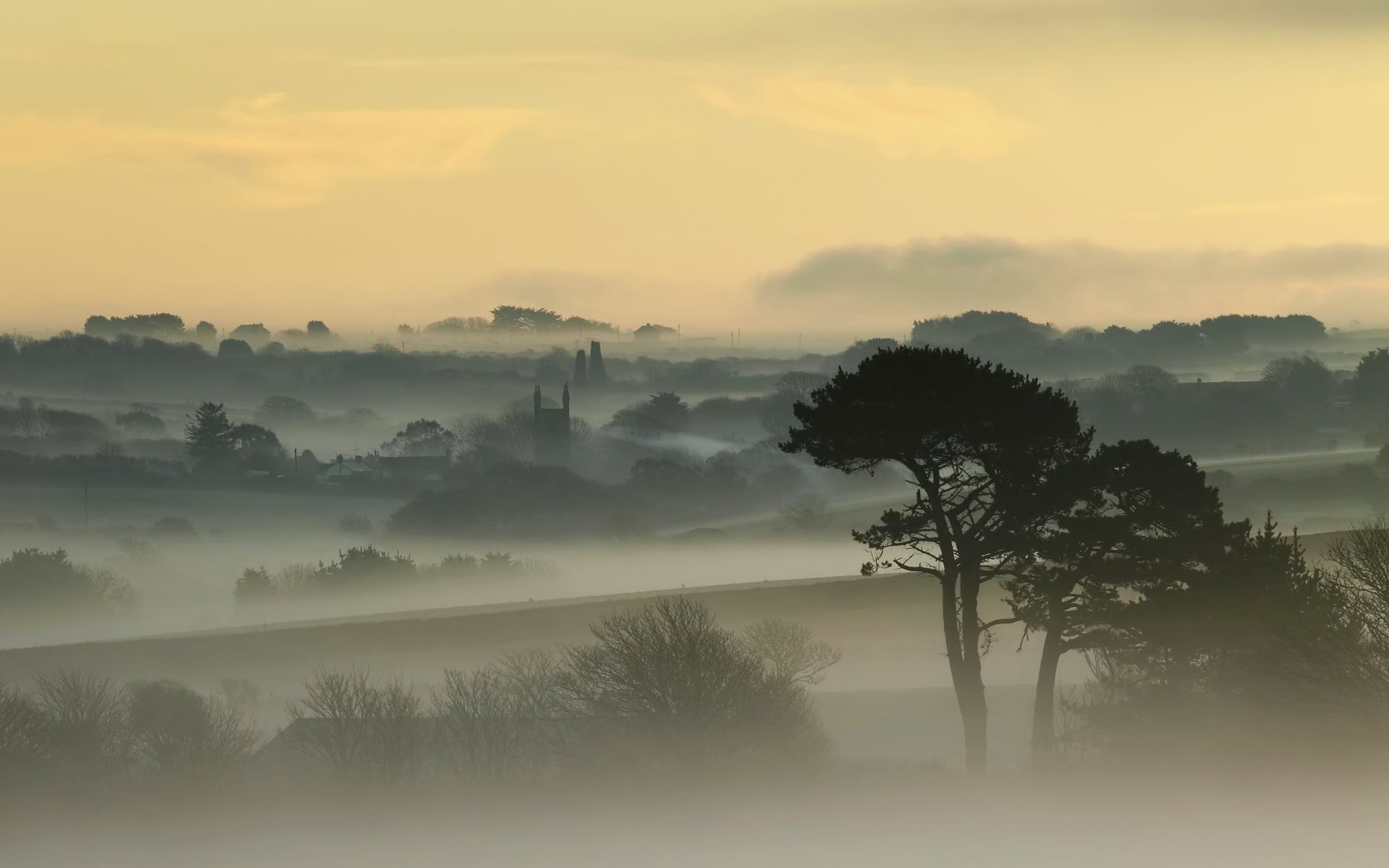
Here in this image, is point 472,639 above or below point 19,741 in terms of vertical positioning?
below

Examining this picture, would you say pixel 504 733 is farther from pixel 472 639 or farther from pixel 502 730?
pixel 472 639

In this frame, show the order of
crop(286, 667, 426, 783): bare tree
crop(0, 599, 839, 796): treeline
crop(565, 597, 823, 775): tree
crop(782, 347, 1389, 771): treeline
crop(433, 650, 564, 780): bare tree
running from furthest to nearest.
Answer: crop(286, 667, 426, 783): bare tree
crop(433, 650, 564, 780): bare tree
crop(0, 599, 839, 796): treeline
crop(565, 597, 823, 775): tree
crop(782, 347, 1389, 771): treeline

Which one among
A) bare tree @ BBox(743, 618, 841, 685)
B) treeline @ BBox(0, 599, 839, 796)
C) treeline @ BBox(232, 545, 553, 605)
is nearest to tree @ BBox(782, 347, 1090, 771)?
treeline @ BBox(0, 599, 839, 796)

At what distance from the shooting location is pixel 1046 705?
154ft

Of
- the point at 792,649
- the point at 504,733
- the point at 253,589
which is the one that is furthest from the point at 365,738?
the point at 253,589

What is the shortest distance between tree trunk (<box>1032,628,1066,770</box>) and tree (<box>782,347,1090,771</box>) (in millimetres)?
2045

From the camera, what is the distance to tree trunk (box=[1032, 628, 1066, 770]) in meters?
46.5

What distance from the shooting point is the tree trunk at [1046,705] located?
46.5 m

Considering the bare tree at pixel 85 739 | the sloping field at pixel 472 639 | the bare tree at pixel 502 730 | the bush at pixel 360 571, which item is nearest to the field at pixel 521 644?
the sloping field at pixel 472 639

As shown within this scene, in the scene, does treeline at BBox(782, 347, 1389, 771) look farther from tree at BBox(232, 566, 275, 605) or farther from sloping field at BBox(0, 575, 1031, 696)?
tree at BBox(232, 566, 275, 605)

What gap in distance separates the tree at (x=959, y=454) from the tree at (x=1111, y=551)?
0.82 meters

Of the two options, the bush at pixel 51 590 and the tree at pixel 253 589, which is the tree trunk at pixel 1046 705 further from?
the bush at pixel 51 590

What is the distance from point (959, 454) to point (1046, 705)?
737 cm

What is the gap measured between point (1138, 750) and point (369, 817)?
22403 millimetres
